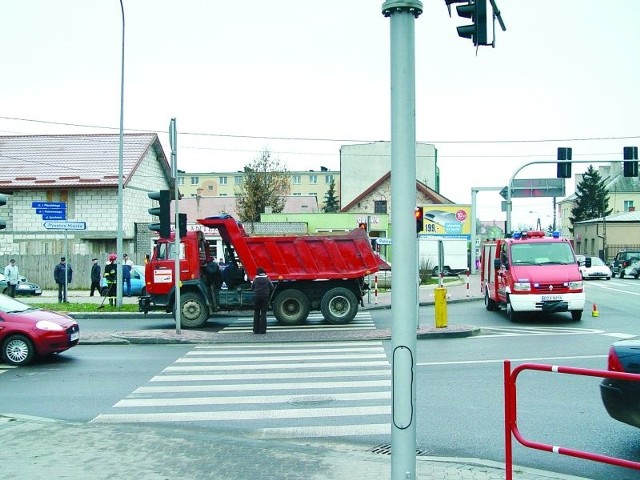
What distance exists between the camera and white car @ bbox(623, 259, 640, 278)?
2058 inches

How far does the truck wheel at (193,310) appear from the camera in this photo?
20.3 meters

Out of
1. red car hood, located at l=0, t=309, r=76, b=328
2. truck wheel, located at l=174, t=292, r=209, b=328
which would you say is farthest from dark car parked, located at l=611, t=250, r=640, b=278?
red car hood, located at l=0, t=309, r=76, b=328

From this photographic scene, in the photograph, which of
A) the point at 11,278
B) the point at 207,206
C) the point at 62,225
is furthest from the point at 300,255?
the point at 207,206

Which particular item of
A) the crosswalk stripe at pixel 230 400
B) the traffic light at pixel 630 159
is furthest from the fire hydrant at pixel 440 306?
the traffic light at pixel 630 159

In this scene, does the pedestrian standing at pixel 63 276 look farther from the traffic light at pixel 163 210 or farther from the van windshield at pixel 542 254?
the van windshield at pixel 542 254

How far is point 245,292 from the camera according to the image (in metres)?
20.6

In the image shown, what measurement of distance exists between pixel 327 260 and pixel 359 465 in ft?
43.9

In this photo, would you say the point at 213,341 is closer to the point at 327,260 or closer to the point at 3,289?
the point at 327,260

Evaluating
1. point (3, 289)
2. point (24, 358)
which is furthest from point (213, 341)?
point (3, 289)

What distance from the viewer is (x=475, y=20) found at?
666 cm

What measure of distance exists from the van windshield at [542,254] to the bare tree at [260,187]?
42413mm

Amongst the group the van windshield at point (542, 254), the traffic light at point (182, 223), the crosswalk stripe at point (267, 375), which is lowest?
the crosswalk stripe at point (267, 375)

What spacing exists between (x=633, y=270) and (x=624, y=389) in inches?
1981

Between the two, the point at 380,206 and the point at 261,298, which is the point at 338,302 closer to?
the point at 261,298
